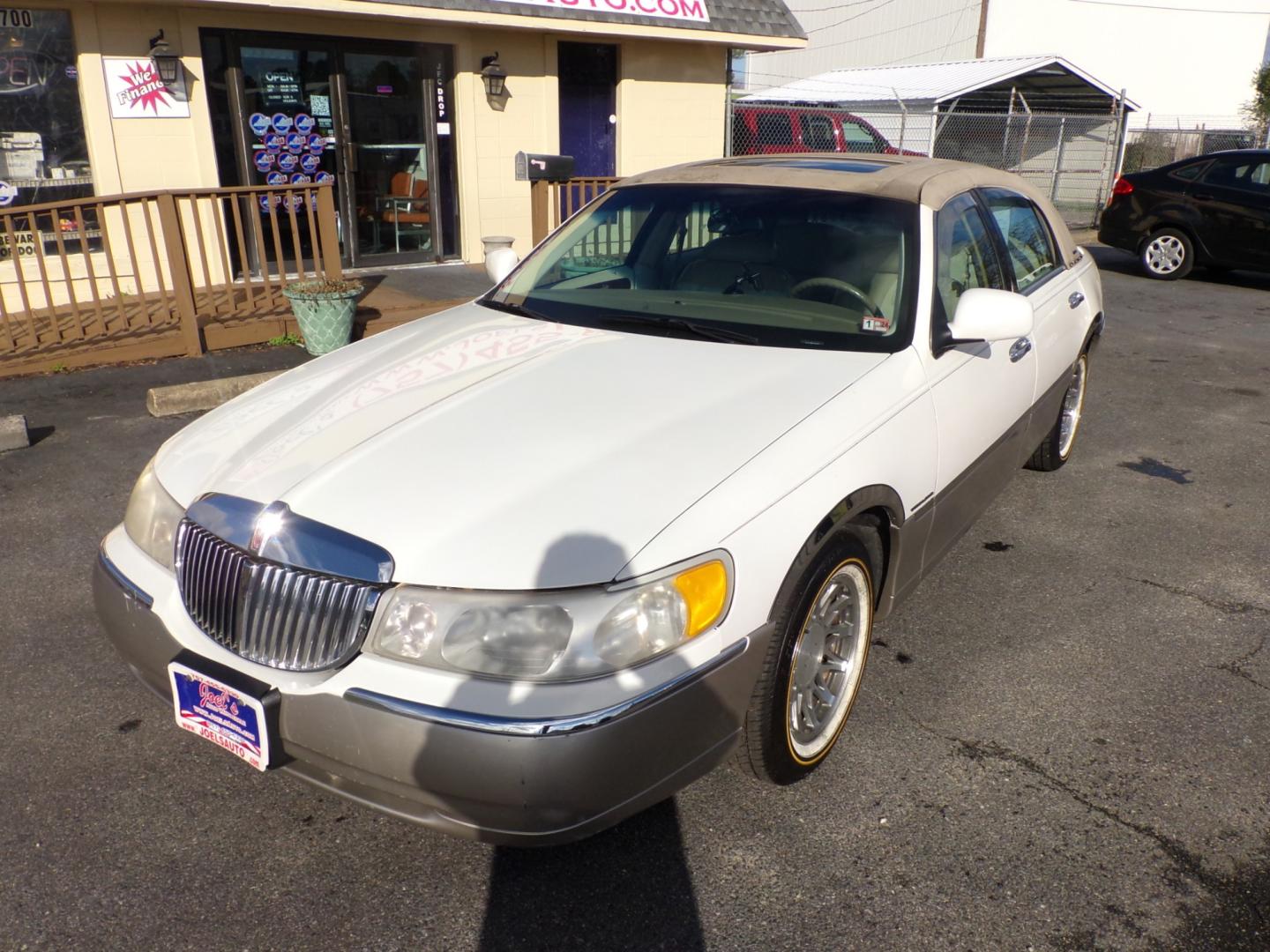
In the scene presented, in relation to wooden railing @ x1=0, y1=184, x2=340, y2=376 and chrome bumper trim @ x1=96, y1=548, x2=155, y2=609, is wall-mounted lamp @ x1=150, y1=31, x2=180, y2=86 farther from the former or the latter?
chrome bumper trim @ x1=96, y1=548, x2=155, y2=609

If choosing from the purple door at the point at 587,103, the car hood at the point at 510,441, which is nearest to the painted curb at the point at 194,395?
the car hood at the point at 510,441

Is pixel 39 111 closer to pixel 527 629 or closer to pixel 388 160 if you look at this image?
pixel 388 160

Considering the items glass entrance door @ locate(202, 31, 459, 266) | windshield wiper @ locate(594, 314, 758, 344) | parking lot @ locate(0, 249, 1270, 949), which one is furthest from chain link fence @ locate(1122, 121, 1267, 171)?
windshield wiper @ locate(594, 314, 758, 344)

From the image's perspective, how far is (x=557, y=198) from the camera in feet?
31.2

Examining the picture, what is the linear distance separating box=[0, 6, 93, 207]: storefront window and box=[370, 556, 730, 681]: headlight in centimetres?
860

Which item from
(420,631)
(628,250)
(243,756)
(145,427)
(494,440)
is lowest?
(145,427)

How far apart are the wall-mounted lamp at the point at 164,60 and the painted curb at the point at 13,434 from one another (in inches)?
182

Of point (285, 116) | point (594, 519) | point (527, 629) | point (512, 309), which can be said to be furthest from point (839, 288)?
point (285, 116)

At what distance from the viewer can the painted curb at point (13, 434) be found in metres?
5.73

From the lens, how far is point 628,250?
4094mm

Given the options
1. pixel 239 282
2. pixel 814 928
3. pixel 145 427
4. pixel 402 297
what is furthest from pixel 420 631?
pixel 239 282

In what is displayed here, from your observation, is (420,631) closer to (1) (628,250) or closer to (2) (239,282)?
(1) (628,250)

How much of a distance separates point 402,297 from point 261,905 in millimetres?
7510

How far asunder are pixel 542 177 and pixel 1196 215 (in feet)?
26.4
